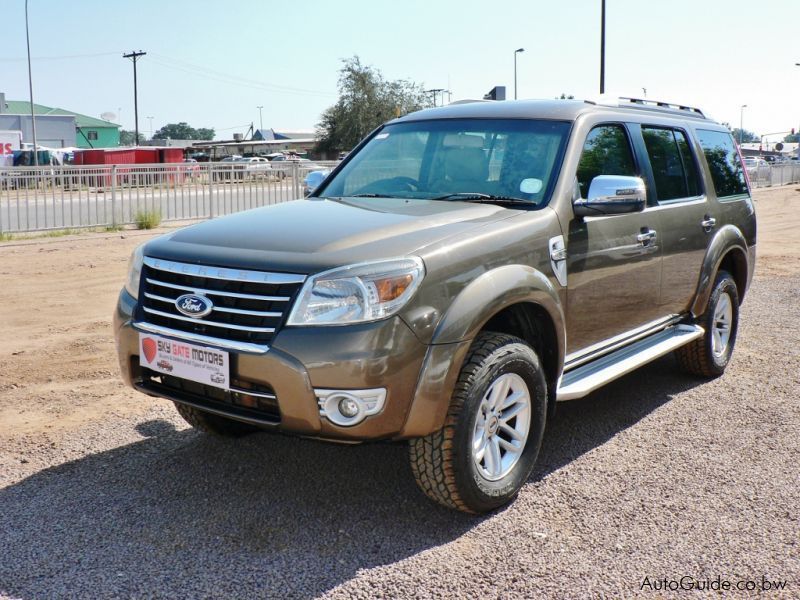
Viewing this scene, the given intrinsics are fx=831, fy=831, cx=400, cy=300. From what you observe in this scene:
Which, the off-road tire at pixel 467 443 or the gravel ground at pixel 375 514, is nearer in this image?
the gravel ground at pixel 375 514

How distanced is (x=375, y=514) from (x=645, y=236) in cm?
235

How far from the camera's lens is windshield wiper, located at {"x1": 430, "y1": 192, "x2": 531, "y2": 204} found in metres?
4.30

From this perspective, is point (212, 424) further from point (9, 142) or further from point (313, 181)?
point (9, 142)

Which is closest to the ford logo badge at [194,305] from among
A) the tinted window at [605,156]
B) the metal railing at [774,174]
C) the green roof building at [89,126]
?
the tinted window at [605,156]

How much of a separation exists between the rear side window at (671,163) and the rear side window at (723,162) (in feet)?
1.11

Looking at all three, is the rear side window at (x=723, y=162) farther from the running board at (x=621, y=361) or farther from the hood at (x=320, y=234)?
the hood at (x=320, y=234)

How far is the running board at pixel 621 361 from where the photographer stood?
4297mm

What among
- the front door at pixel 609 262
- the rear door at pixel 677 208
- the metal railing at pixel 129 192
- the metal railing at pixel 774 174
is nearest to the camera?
the front door at pixel 609 262

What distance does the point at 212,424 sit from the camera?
4.69 m

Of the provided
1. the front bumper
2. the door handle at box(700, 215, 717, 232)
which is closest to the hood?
the front bumper

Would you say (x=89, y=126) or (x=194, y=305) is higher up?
(x=89, y=126)

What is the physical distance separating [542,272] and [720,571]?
5.07ft

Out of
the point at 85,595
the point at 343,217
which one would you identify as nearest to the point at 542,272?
the point at 343,217

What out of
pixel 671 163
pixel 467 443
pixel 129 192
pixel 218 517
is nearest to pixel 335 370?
pixel 467 443
